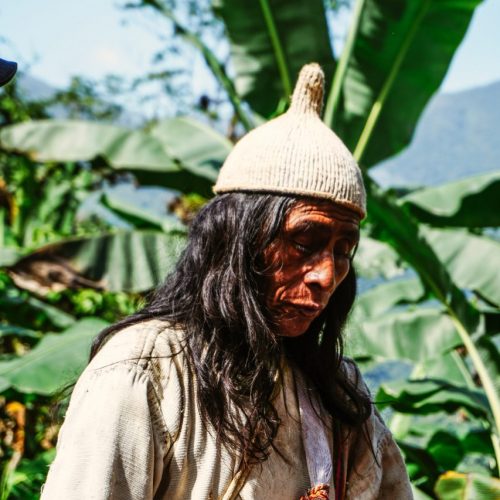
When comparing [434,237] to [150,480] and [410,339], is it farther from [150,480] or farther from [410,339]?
[150,480]

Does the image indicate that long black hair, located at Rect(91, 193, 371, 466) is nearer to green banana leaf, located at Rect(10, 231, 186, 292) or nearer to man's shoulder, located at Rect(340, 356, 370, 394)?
man's shoulder, located at Rect(340, 356, 370, 394)

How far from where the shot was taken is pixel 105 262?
3773 millimetres

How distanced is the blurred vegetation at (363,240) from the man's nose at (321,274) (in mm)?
1726

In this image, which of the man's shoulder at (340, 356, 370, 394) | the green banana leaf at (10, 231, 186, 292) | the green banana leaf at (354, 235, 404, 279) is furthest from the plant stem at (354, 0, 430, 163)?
the man's shoulder at (340, 356, 370, 394)

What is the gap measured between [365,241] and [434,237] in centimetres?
80

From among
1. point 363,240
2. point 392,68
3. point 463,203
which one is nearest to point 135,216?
point 363,240

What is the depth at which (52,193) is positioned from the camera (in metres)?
6.58

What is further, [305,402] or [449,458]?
[449,458]

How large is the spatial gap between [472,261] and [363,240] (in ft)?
3.50

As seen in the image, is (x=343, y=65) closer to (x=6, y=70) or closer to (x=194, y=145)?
(x=194, y=145)

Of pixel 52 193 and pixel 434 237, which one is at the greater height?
pixel 434 237

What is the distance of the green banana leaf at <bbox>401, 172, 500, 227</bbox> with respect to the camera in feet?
12.3

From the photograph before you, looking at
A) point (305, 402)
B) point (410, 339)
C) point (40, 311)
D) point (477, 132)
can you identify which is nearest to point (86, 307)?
point (40, 311)

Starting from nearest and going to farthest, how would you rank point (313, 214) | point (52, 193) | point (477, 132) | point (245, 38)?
point (313, 214), point (245, 38), point (52, 193), point (477, 132)
